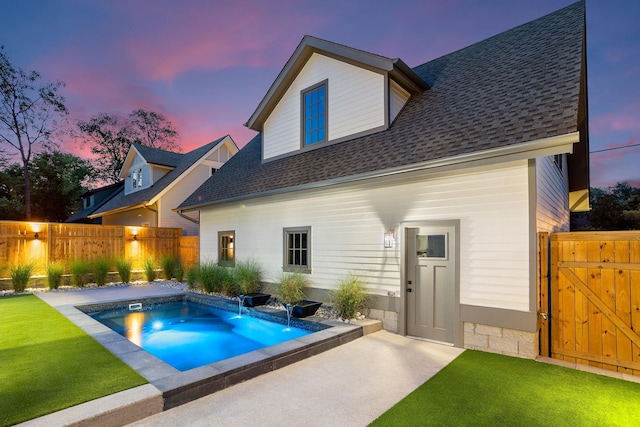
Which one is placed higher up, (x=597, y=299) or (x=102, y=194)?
(x=102, y=194)

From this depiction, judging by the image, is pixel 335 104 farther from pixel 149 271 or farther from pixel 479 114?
pixel 149 271

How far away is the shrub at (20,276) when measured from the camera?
407 inches

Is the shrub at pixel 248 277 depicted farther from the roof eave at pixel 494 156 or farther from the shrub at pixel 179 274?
the shrub at pixel 179 274

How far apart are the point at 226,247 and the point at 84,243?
6009 mm

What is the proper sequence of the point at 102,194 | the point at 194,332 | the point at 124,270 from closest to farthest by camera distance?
the point at 194,332 → the point at 124,270 → the point at 102,194

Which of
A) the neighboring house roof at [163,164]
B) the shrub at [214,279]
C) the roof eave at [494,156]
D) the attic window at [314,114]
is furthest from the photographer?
the neighboring house roof at [163,164]

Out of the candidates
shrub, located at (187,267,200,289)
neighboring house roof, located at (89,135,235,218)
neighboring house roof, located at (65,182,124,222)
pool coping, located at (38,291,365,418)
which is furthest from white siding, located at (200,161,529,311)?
neighboring house roof, located at (65,182,124,222)

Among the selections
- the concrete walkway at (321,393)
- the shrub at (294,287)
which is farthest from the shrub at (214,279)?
the concrete walkway at (321,393)

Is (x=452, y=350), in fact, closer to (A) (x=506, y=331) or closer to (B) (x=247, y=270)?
(A) (x=506, y=331)

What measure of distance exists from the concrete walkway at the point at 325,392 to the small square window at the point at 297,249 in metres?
3.23

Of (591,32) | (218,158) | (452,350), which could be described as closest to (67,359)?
(452,350)

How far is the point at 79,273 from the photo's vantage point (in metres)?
11.6

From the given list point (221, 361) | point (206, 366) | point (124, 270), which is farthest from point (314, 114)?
point (124, 270)

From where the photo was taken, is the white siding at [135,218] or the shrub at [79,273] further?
the white siding at [135,218]
